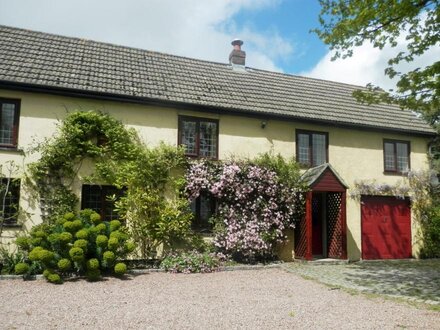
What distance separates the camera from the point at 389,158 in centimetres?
1800

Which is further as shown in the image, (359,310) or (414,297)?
(414,297)

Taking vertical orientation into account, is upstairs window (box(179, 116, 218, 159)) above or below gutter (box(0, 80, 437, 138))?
below

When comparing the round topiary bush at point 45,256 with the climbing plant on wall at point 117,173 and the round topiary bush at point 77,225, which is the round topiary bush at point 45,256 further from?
the climbing plant on wall at point 117,173

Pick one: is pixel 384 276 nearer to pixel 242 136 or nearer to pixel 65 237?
pixel 242 136

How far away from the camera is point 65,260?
10.3 metres

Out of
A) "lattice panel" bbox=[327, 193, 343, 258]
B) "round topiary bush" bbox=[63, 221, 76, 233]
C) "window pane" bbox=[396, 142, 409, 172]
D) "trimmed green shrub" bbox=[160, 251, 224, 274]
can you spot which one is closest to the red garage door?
"window pane" bbox=[396, 142, 409, 172]

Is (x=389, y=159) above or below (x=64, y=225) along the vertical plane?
above

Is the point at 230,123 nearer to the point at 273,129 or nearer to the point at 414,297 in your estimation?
the point at 273,129

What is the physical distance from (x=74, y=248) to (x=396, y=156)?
14.5 m

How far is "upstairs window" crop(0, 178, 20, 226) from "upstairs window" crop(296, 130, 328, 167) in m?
10.5

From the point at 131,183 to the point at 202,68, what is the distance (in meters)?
7.25

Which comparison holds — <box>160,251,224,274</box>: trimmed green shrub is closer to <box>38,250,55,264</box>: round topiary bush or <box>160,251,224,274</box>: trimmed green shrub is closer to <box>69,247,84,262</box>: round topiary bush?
<box>69,247,84,262</box>: round topiary bush

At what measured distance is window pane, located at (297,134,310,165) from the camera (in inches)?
649

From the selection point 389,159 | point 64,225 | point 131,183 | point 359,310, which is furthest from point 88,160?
point 389,159
